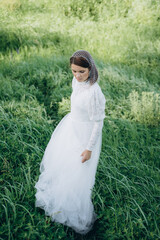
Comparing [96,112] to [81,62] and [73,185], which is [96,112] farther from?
[73,185]

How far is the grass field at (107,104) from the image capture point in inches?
72.0

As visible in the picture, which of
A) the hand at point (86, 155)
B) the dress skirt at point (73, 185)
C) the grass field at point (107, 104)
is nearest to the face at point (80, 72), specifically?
the dress skirt at point (73, 185)

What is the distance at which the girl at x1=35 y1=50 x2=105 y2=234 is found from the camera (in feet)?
5.71

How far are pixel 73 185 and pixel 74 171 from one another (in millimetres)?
138

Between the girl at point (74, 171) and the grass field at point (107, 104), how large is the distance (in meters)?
0.11

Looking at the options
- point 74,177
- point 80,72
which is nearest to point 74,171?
point 74,177

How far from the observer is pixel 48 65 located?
4.21m

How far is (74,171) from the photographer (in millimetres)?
1869

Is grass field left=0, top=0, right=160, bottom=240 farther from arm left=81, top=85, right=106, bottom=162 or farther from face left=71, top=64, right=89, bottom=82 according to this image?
face left=71, top=64, right=89, bottom=82

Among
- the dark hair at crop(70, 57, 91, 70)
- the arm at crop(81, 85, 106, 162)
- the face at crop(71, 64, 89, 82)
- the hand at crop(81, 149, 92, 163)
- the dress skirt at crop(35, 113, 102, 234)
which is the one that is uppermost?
the dark hair at crop(70, 57, 91, 70)

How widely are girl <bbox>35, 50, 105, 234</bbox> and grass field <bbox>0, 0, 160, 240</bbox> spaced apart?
4.4 inches

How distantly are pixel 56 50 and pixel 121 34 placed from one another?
185 cm

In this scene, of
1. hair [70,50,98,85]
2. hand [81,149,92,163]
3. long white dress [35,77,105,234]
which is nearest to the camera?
hair [70,50,98,85]

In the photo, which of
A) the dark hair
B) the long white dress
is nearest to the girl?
the long white dress
